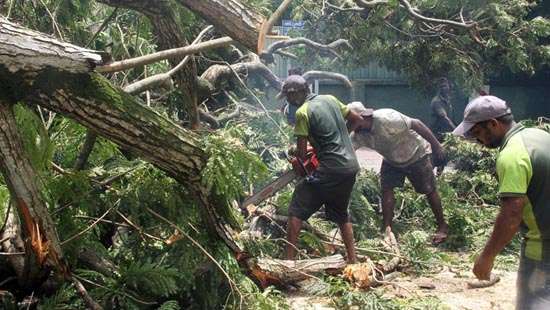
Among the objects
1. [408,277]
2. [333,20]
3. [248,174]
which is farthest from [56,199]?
[333,20]

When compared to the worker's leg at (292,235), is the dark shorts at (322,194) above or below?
above

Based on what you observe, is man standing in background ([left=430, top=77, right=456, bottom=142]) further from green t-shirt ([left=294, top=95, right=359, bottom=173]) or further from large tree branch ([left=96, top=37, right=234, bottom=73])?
large tree branch ([left=96, top=37, right=234, bottom=73])

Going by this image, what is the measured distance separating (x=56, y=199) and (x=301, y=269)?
5.85 feet

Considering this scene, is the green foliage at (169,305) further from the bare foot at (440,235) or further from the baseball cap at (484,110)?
the bare foot at (440,235)

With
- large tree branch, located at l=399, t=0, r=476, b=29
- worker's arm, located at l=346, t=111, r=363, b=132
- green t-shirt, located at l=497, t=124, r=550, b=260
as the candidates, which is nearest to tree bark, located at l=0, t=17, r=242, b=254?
green t-shirt, located at l=497, t=124, r=550, b=260

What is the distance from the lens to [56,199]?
3.40 metres

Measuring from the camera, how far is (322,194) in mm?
4707

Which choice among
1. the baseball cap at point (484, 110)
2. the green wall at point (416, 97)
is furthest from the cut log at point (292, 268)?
the green wall at point (416, 97)

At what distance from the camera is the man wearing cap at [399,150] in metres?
5.41

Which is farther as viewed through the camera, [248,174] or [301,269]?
[301,269]

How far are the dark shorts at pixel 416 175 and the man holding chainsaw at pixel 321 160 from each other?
3.75 ft

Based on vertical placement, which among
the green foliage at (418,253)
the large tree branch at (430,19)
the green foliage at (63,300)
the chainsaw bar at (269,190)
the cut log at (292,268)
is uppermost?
the large tree branch at (430,19)

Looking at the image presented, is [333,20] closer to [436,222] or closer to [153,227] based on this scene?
[436,222]

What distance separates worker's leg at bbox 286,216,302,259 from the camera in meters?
4.64
